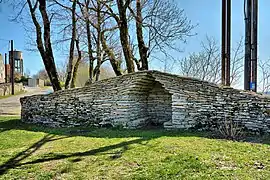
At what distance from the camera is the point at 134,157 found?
4.79 meters

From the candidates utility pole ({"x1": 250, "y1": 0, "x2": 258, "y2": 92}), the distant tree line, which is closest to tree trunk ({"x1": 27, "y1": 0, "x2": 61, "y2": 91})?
the distant tree line

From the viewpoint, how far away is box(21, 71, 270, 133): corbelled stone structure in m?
6.93

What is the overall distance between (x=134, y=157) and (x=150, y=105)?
444cm

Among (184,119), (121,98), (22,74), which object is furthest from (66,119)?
(22,74)

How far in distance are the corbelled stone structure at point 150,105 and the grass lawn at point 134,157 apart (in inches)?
32.0

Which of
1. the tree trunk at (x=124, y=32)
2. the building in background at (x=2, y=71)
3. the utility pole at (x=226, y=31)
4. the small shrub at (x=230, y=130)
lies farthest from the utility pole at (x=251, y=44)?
the building in background at (x=2, y=71)

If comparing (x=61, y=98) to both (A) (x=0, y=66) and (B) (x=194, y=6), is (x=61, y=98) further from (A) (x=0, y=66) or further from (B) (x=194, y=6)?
(A) (x=0, y=66)

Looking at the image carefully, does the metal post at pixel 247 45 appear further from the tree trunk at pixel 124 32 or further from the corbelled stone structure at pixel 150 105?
the tree trunk at pixel 124 32

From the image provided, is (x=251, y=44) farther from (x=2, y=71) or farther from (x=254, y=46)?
(x=2, y=71)

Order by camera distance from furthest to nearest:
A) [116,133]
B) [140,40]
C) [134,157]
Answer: [140,40] < [116,133] < [134,157]

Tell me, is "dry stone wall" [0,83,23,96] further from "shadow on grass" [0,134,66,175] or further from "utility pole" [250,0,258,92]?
"utility pole" [250,0,258,92]

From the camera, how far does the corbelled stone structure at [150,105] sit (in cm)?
693

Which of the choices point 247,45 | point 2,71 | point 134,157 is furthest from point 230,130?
point 2,71

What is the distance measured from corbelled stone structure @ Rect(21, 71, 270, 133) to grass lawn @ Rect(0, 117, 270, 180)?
813mm
